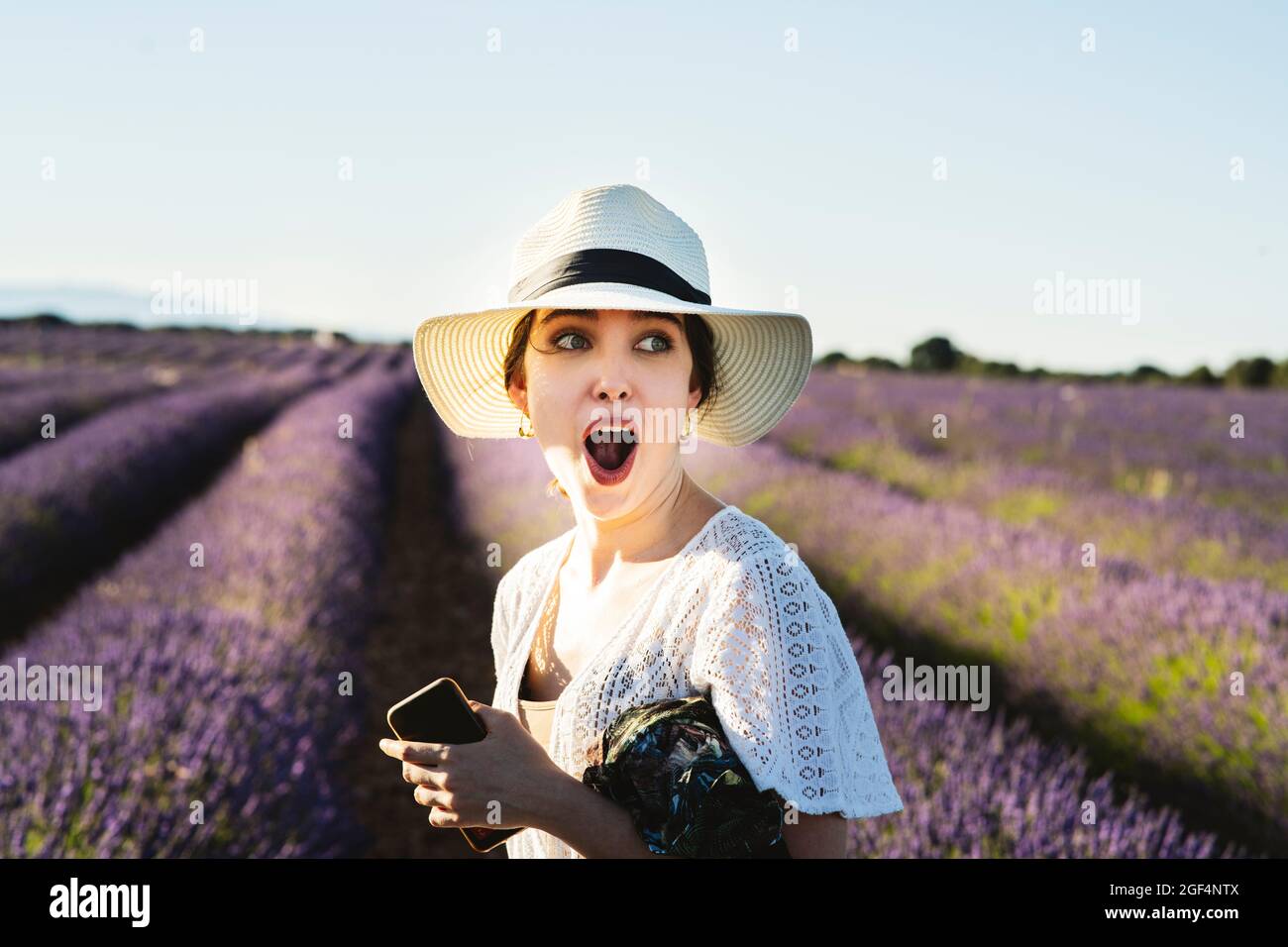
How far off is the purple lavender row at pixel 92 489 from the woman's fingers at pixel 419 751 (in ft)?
18.4

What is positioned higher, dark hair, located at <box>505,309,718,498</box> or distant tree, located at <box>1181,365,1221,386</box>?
distant tree, located at <box>1181,365,1221,386</box>

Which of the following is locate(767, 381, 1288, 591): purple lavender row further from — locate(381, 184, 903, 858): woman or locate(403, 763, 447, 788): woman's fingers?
locate(403, 763, 447, 788): woman's fingers

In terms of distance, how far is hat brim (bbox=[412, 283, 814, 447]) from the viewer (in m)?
1.03

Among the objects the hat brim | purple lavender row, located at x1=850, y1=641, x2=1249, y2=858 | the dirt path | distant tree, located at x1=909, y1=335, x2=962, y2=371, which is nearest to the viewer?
the hat brim

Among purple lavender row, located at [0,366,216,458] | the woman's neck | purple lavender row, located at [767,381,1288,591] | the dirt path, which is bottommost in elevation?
the dirt path

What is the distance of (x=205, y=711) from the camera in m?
2.52

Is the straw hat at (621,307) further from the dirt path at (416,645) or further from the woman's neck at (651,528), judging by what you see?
the dirt path at (416,645)

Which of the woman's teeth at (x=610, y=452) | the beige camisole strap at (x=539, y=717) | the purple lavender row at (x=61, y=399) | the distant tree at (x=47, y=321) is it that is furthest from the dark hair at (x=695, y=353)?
the distant tree at (x=47, y=321)

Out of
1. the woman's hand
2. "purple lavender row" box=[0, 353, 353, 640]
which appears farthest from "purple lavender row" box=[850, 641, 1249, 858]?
"purple lavender row" box=[0, 353, 353, 640]

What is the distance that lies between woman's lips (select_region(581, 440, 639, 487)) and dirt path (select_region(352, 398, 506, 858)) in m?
2.11
